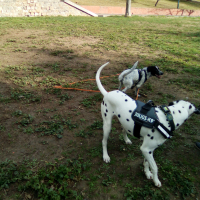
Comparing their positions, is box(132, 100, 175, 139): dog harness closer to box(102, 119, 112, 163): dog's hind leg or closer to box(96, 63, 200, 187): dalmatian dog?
box(96, 63, 200, 187): dalmatian dog

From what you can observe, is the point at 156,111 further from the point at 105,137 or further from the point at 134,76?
the point at 134,76

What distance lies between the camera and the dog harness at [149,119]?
265cm

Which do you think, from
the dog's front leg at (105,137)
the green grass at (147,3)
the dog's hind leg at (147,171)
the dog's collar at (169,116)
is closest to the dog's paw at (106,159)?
the dog's front leg at (105,137)

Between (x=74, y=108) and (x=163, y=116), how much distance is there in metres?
2.90

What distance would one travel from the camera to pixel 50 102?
5332 mm

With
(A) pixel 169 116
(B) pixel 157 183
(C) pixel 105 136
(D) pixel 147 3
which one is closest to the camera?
(A) pixel 169 116

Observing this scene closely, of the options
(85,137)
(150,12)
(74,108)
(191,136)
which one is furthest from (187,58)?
(150,12)

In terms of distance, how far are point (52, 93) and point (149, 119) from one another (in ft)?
12.5

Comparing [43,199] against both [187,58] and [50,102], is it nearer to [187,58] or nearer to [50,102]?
[50,102]

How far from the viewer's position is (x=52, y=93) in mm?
5785

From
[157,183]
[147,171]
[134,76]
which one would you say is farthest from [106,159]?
[134,76]

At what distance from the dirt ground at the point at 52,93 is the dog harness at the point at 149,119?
3.66 feet

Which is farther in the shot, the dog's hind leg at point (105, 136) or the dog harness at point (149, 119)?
the dog's hind leg at point (105, 136)

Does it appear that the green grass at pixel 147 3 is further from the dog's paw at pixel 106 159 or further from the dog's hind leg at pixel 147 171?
the dog's hind leg at pixel 147 171
